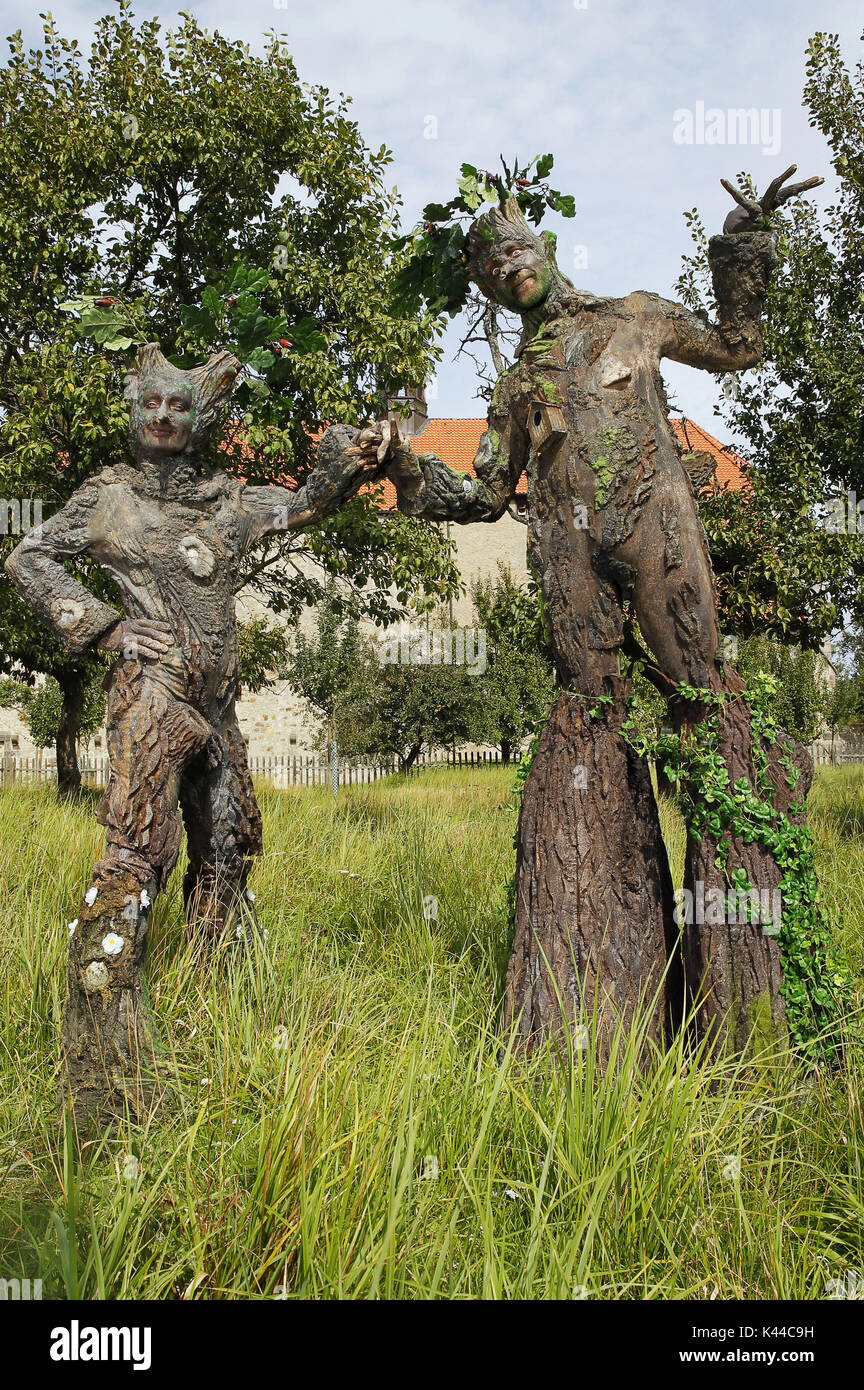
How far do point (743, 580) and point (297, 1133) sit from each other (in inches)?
180

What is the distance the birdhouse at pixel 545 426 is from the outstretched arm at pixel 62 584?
54.0 inches

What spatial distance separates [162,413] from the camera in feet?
9.84

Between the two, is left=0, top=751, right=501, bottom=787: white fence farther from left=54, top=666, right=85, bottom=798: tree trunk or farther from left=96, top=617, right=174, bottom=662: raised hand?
left=96, top=617, right=174, bottom=662: raised hand

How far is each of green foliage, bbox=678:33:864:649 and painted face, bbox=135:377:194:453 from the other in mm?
3720

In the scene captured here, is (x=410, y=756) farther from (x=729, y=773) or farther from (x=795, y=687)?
(x=729, y=773)

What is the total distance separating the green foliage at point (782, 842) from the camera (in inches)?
103

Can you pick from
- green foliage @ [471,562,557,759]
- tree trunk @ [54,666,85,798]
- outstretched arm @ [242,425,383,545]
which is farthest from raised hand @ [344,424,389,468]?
green foliage @ [471,562,557,759]

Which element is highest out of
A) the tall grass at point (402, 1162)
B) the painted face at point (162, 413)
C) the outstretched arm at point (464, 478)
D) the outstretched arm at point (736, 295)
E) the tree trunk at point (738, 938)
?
the outstretched arm at point (736, 295)

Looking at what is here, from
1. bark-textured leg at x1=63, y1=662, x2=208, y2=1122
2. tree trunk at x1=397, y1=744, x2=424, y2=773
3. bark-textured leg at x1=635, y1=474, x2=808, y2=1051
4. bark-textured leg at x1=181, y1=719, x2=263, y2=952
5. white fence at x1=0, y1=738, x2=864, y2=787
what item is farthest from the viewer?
tree trunk at x1=397, y1=744, x2=424, y2=773

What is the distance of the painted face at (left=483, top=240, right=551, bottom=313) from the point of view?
2896 mm

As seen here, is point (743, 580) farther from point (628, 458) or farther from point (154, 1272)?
point (154, 1272)

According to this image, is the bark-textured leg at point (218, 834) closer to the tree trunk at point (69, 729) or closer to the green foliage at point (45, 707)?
the tree trunk at point (69, 729)

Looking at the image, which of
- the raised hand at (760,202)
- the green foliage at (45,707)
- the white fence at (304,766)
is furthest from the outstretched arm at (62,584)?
the green foliage at (45,707)

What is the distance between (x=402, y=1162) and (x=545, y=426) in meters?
2.00
